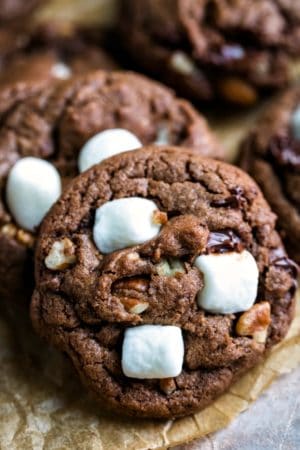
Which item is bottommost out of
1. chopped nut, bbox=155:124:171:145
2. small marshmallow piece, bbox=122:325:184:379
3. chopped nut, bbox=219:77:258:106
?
small marshmallow piece, bbox=122:325:184:379

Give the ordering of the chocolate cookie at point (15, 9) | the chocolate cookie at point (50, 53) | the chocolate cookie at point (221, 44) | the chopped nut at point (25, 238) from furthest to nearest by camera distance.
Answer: the chocolate cookie at point (15, 9), the chocolate cookie at point (50, 53), the chocolate cookie at point (221, 44), the chopped nut at point (25, 238)

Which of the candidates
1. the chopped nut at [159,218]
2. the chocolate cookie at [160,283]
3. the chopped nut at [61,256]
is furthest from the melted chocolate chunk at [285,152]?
the chopped nut at [61,256]

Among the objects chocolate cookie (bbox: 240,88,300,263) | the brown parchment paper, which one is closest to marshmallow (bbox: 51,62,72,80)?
chocolate cookie (bbox: 240,88,300,263)

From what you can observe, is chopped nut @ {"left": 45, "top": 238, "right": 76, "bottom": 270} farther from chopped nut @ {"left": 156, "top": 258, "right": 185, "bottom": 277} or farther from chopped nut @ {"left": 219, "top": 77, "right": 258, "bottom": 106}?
chopped nut @ {"left": 219, "top": 77, "right": 258, "bottom": 106}

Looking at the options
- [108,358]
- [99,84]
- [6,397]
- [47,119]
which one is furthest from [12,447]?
[99,84]

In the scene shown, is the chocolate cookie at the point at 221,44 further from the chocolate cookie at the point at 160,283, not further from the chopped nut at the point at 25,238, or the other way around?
the chopped nut at the point at 25,238

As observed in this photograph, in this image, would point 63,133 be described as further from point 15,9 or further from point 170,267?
point 15,9

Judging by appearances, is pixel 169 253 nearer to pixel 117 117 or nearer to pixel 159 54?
pixel 117 117

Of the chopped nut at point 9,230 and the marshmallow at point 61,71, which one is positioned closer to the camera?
the chopped nut at point 9,230
